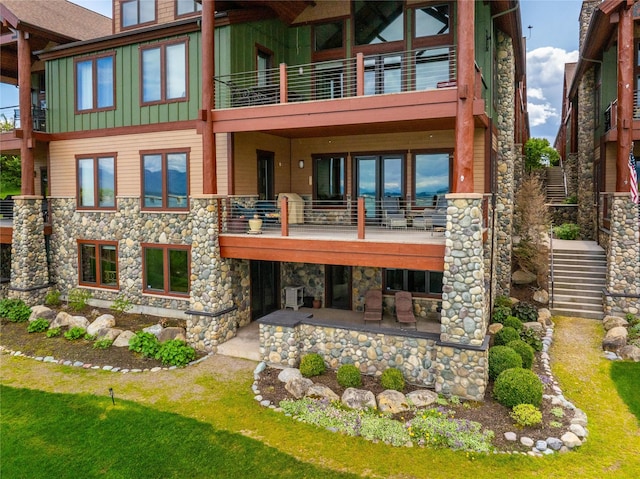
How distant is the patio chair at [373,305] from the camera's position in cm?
1235

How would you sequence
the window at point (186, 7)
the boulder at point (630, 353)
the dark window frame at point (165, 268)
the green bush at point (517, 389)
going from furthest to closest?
the window at point (186, 7) → the dark window frame at point (165, 268) → the boulder at point (630, 353) → the green bush at point (517, 389)

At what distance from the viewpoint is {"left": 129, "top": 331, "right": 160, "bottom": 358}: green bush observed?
1161 cm

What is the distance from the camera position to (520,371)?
8922 mm

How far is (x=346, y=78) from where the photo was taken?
1419 cm

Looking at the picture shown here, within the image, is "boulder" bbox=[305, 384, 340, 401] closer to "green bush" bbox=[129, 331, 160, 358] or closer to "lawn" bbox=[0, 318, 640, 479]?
"lawn" bbox=[0, 318, 640, 479]

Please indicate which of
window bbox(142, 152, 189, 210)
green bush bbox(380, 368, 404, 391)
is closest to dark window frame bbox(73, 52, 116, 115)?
window bbox(142, 152, 189, 210)

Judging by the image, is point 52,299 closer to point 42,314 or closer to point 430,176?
point 42,314

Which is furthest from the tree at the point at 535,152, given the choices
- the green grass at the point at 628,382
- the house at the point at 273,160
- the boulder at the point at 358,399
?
the boulder at the point at 358,399

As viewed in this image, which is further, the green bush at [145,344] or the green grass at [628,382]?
the green bush at [145,344]

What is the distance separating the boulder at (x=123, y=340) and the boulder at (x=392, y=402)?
7.15 meters

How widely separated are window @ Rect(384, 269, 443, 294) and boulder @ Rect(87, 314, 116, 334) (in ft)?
27.1

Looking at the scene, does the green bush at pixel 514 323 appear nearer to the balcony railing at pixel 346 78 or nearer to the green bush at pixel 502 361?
the green bush at pixel 502 361

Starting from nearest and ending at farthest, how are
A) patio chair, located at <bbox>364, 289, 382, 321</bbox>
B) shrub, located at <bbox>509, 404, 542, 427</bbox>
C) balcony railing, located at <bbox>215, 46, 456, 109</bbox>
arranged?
shrub, located at <bbox>509, 404, 542, 427</bbox> < patio chair, located at <bbox>364, 289, 382, 321</bbox> < balcony railing, located at <bbox>215, 46, 456, 109</bbox>

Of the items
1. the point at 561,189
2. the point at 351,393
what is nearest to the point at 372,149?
the point at 351,393
